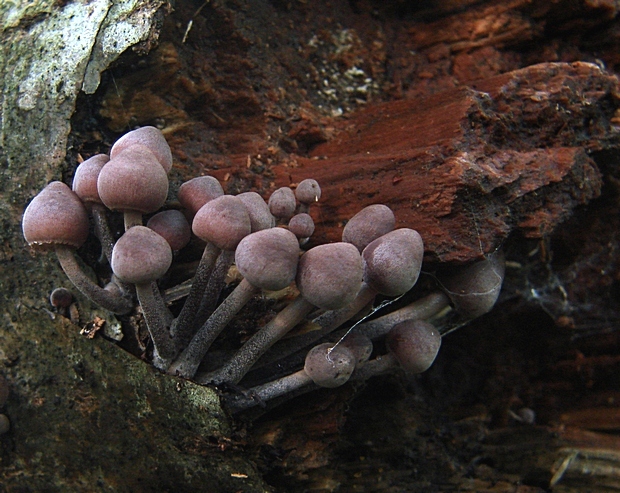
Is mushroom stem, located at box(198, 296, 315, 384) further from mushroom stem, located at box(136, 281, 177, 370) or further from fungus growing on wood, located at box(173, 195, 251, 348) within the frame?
fungus growing on wood, located at box(173, 195, 251, 348)

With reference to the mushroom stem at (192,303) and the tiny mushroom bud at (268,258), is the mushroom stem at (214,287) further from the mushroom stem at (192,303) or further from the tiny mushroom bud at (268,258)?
the tiny mushroom bud at (268,258)

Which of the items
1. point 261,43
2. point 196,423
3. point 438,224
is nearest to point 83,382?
point 196,423

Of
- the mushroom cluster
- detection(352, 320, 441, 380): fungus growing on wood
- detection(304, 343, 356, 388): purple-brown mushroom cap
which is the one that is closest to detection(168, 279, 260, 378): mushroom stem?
the mushroom cluster

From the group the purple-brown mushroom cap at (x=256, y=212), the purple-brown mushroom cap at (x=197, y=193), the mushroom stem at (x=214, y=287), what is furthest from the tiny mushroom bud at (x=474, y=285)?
the purple-brown mushroom cap at (x=197, y=193)

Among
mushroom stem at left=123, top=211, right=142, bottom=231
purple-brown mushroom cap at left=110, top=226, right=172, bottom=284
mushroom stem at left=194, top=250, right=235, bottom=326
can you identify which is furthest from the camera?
mushroom stem at left=194, top=250, right=235, bottom=326

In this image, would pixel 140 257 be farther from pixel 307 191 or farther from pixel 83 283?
pixel 307 191

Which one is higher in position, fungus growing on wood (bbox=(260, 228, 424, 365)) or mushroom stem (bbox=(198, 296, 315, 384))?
fungus growing on wood (bbox=(260, 228, 424, 365))
